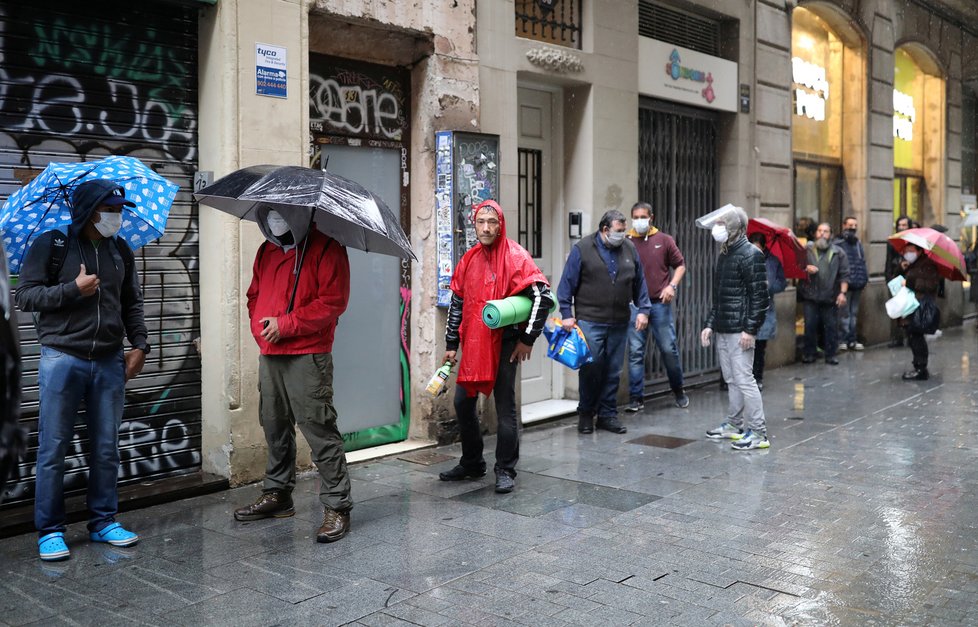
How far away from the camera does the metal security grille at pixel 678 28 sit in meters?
11.0

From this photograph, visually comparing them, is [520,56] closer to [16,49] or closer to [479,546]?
[16,49]

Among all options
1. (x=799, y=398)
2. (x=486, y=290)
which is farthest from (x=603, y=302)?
(x=799, y=398)

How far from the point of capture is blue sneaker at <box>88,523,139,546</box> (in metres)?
5.41

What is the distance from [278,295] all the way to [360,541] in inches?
55.6

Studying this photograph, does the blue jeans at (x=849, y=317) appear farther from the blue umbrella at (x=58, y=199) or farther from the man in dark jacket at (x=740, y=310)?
the blue umbrella at (x=58, y=199)

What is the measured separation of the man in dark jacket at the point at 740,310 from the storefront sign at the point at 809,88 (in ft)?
22.3

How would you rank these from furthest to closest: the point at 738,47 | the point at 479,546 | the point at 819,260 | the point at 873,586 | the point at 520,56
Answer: the point at 819,260 < the point at 738,47 < the point at 520,56 < the point at 479,546 < the point at 873,586

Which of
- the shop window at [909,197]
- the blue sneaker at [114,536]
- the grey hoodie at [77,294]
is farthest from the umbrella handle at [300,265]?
the shop window at [909,197]

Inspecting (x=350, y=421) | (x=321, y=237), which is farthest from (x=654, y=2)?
(x=321, y=237)

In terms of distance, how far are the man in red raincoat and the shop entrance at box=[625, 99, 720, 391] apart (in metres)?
4.38

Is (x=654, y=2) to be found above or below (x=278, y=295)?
above

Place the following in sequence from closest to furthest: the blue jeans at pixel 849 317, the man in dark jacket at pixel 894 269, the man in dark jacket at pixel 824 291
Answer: the man in dark jacket at pixel 824 291 → the blue jeans at pixel 849 317 → the man in dark jacket at pixel 894 269

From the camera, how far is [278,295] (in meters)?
5.60

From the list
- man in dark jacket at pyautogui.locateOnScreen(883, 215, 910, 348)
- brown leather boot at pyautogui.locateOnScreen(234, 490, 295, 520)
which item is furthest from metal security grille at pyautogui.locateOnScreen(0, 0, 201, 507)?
man in dark jacket at pyautogui.locateOnScreen(883, 215, 910, 348)
